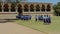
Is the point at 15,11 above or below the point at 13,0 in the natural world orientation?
below

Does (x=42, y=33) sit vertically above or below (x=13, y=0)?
below

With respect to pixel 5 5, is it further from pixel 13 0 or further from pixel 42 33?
pixel 42 33

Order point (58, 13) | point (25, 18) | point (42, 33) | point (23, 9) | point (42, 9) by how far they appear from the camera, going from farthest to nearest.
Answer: point (42, 9)
point (23, 9)
point (58, 13)
point (25, 18)
point (42, 33)

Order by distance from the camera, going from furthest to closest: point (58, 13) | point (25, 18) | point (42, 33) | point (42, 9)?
point (42, 9), point (58, 13), point (25, 18), point (42, 33)

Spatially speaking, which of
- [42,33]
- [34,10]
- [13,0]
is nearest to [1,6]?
[34,10]

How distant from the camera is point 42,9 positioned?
65.8 m

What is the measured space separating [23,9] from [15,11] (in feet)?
11.5

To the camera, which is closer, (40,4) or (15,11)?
(15,11)

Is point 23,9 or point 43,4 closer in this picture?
point 23,9

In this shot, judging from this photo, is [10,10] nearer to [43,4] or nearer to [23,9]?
[23,9]

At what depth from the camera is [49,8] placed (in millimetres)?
66000

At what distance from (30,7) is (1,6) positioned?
11.2m

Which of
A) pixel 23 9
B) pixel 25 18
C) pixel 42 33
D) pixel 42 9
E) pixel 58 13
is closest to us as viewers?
pixel 42 33

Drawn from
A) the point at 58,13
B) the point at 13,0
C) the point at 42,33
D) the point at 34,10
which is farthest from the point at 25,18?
the point at 34,10
